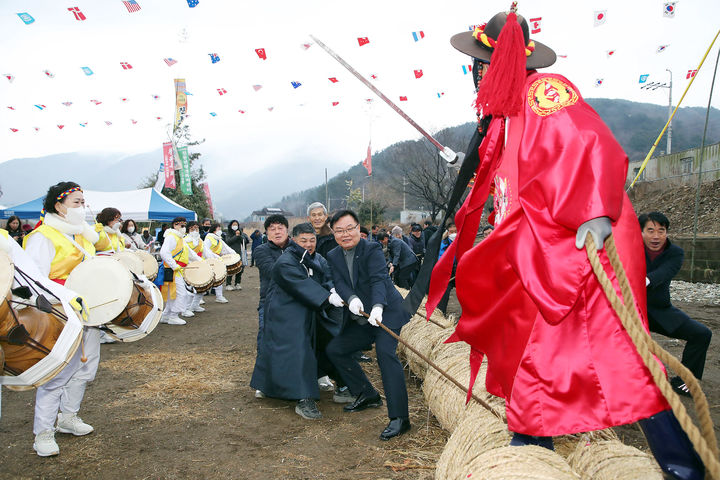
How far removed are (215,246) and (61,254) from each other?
25.9 feet

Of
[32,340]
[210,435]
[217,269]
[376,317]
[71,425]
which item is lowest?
[217,269]

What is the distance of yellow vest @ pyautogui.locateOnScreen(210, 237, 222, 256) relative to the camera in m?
11.8

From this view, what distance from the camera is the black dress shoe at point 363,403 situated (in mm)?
4789

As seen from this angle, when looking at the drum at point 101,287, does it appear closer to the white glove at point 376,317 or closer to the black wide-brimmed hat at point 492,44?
the white glove at point 376,317

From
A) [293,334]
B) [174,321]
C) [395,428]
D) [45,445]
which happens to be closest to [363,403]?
[395,428]

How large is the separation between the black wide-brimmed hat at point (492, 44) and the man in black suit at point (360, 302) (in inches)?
79.9

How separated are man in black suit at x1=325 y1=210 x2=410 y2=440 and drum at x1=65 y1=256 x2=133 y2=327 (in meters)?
1.74

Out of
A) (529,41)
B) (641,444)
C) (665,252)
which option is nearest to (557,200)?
(529,41)

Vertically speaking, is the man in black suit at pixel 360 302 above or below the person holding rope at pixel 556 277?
below

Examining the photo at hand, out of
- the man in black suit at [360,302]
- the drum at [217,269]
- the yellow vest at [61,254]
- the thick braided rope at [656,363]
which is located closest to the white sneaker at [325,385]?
the man in black suit at [360,302]

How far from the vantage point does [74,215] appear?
4199mm

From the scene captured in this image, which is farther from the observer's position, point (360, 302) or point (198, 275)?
point (198, 275)

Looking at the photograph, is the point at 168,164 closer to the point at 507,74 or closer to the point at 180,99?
the point at 180,99

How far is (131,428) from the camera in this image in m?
4.33
